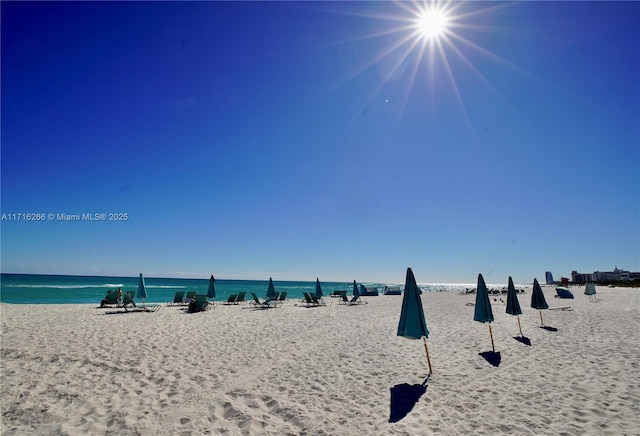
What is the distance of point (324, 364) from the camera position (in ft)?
26.9

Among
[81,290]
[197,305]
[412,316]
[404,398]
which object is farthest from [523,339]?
[81,290]

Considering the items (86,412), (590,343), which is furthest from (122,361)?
(590,343)

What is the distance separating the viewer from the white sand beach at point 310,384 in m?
4.98

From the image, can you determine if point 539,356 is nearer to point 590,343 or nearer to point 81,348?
point 590,343

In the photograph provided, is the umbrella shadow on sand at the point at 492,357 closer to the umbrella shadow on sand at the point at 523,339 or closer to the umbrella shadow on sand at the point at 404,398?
the umbrella shadow on sand at the point at 523,339

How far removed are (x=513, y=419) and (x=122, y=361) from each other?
8947 mm

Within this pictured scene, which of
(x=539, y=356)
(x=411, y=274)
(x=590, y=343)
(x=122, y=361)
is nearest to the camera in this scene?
(x=411, y=274)

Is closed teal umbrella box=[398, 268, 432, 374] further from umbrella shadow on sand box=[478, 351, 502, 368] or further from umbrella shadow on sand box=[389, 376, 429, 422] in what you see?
umbrella shadow on sand box=[478, 351, 502, 368]

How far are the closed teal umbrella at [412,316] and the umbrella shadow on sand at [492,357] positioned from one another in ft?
7.60

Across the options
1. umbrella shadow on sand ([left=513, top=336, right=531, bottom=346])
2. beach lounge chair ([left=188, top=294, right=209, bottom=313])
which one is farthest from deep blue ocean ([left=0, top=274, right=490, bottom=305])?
umbrella shadow on sand ([left=513, top=336, right=531, bottom=346])

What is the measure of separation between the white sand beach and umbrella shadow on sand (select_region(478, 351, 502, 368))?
17cm

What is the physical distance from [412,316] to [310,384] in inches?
110

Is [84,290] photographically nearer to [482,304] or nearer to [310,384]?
[310,384]

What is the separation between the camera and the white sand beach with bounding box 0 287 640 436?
16.4 ft
